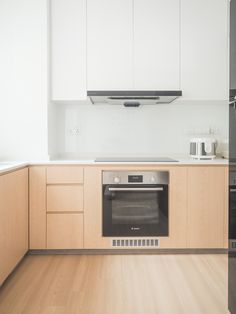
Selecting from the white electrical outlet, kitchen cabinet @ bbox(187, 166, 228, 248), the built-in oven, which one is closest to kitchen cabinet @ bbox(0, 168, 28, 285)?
the built-in oven

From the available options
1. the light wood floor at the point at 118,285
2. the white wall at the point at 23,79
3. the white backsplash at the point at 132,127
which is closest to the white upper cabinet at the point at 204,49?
the white backsplash at the point at 132,127

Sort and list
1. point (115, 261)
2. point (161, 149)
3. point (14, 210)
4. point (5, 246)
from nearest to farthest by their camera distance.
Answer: point (5, 246) < point (14, 210) < point (115, 261) < point (161, 149)

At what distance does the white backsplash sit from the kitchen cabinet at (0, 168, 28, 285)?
2.79 ft

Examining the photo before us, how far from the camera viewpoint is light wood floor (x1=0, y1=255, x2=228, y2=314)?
1818mm

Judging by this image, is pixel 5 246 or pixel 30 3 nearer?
pixel 5 246

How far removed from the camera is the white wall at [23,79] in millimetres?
2760

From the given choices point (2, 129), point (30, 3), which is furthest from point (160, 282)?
point (30, 3)

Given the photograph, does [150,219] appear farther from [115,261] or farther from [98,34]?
[98,34]

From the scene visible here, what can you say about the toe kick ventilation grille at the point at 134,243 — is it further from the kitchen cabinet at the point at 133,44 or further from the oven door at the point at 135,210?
the kitchen cabinet at the point at 133,44

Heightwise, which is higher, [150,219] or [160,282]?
[150,219]

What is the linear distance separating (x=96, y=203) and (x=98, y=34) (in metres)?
1.55

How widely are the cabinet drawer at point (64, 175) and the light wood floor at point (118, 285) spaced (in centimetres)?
65

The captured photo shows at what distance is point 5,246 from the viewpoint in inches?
81.4

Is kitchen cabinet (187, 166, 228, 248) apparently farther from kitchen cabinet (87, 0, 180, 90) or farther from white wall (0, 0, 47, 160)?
white wall (0, 0, 47, 160)
